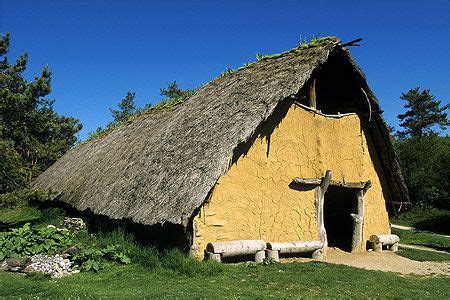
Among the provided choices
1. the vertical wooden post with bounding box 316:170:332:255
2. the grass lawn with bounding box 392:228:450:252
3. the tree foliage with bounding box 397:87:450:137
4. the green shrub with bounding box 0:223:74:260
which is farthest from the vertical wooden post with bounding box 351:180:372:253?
the tree foliage with bounding box 397:87:450:137

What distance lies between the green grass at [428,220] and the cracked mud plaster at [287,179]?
11.3 metres

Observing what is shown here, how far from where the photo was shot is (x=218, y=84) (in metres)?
14.0

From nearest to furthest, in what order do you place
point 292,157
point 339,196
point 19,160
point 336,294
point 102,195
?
point 336,294 → point 292,157 → point 102,195 → point 19,160 → point 339,196

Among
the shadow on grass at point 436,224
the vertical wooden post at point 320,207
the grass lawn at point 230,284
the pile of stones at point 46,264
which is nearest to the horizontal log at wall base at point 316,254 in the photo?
the vertical wooden post at point 320,207

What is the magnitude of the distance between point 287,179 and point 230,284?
13.0ft

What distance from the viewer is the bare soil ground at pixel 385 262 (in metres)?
10.2

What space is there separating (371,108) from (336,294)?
7.21 metres

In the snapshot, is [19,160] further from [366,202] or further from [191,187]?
[366,202]

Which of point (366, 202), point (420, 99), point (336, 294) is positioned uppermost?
point (420, 99)

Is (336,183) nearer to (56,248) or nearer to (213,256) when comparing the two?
(213,256)

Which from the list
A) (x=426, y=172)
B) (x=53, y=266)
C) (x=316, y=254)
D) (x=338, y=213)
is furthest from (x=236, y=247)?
(x=426, y=172)

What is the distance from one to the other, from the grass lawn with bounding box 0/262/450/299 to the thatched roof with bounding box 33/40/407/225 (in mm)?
1250

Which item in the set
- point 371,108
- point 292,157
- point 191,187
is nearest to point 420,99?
point 371,108

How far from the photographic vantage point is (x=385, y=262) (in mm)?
11109
